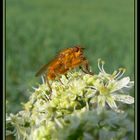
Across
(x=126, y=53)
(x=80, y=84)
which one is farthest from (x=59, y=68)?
(x=126, y=53)

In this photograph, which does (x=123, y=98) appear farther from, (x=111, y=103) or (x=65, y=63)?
(x=65, y=63)

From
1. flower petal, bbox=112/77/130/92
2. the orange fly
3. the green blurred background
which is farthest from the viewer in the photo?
the green blurred background

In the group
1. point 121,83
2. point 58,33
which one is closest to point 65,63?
point 121,83

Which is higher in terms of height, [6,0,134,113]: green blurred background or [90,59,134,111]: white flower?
[6,0,134,113]: green blurred background

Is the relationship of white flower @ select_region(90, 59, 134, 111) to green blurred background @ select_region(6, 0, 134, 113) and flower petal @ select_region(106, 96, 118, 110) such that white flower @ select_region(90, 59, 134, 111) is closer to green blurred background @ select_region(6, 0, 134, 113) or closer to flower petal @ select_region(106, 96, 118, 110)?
flower petal @ select_region(106, 96, 118, 110)

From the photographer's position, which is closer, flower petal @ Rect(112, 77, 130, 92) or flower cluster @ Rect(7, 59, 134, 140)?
flower cluster @ Rect(7, 59, 134, 140)

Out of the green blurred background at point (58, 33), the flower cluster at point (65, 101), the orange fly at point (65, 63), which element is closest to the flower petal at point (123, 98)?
the flower cluster at point (65, 101)

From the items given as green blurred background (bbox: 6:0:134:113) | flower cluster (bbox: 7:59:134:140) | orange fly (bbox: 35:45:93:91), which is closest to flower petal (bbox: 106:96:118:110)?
flower cluster (bbox: 7:59:134:140)
